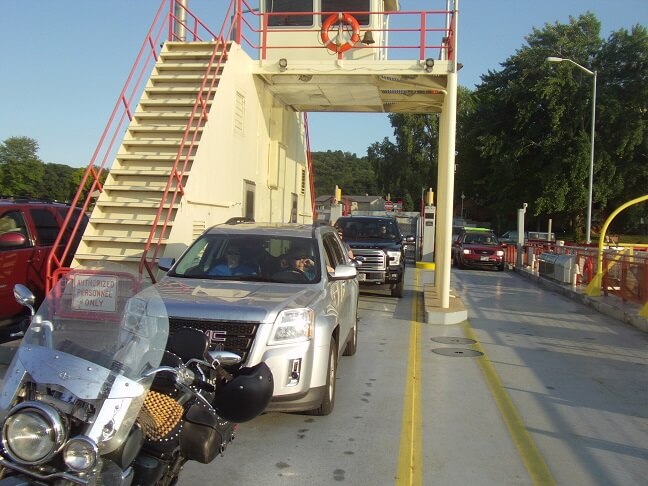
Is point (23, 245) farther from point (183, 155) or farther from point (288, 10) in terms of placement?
point (288, 10)

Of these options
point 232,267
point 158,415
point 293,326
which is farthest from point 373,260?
point 158,415

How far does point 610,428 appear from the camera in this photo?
5730 millimetres

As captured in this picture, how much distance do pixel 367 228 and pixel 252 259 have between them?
30.7ft

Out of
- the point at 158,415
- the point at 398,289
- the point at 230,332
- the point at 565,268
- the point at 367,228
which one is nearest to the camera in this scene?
the point at 158,415

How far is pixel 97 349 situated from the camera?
10.5ft

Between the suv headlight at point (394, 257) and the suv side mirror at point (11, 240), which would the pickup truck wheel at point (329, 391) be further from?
the suv headlight at point (394, 257)

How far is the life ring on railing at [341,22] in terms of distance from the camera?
12613mm

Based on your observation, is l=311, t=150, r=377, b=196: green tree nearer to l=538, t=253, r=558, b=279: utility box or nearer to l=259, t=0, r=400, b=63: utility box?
l=538, t=253, r=558, b=279: utility box

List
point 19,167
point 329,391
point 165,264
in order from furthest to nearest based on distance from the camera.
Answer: point 19,167, point 165,264, point 329,391

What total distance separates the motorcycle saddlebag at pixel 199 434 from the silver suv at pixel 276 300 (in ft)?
4.22

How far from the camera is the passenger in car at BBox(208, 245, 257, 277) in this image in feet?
21.3

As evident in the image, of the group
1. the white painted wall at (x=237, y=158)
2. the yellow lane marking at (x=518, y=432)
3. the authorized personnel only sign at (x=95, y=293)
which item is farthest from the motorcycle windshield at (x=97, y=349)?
the white painted wall at (x=237, y=158)

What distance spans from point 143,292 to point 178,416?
2.76 ft

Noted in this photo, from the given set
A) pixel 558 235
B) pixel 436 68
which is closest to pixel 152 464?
pixel 436 68
